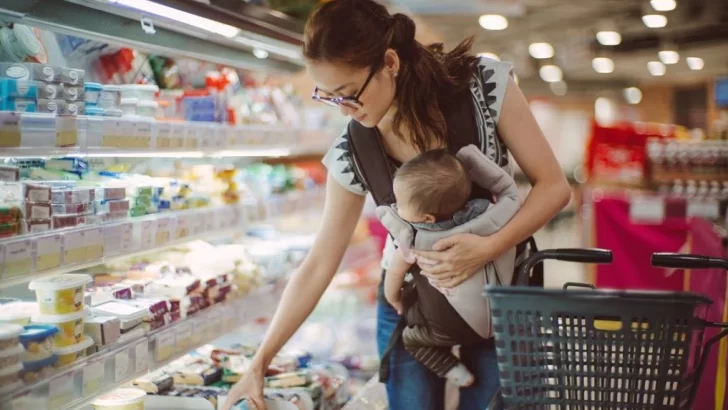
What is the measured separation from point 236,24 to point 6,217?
4.48ft

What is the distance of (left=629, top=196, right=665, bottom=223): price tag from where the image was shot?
6.10 metres

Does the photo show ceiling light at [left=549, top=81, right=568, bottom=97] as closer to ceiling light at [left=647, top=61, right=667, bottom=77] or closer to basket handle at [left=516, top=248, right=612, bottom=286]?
ceiling light at [left=647, top=61, right=667, bottom=77]

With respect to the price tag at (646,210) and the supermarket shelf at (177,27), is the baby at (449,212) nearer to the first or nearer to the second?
the supermarket shelf at (177,27)

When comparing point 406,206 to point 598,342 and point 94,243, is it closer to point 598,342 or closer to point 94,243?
point 598,342

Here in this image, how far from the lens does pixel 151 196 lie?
9.41ft

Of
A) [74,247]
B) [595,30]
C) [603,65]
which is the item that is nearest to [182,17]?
[74,247]

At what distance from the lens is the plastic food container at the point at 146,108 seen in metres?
2.84

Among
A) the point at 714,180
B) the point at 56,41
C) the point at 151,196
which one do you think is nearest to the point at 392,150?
the point at 151,196

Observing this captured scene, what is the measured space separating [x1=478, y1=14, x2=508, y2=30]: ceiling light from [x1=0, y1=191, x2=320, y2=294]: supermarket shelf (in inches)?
394

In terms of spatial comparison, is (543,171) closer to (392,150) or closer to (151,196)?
(392,150)

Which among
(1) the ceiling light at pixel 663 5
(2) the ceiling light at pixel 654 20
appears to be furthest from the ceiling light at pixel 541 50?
(1) the ceiling light at pixel 663 5

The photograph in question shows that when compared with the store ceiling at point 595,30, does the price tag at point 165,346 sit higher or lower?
lower

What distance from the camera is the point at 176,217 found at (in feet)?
9.72

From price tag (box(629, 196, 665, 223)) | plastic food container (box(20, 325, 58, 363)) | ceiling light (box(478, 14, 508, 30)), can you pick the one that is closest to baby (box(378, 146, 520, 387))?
plastic food container (box(20, 325, 58, 363))
